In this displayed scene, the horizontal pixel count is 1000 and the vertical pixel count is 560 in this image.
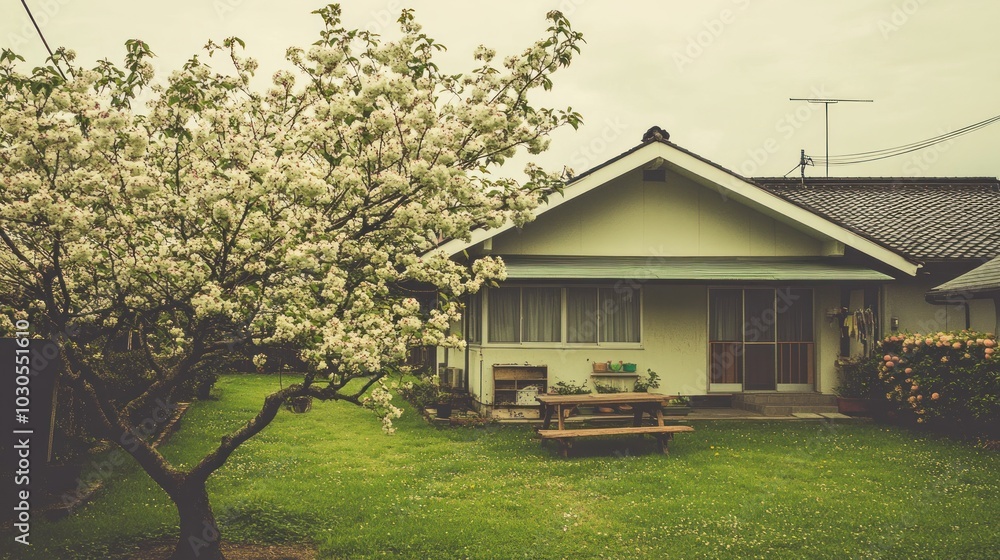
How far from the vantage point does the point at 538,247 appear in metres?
14.9

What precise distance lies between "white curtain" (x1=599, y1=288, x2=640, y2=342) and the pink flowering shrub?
4.45 meters

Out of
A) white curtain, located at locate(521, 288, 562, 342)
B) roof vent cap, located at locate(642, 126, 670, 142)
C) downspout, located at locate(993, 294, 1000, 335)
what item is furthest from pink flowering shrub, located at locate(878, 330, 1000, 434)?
white curtain, located at locate(521, 288, 562, 342)

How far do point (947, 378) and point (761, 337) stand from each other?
395 centimetres

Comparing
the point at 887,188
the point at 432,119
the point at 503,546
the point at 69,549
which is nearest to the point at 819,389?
the point at 887,188

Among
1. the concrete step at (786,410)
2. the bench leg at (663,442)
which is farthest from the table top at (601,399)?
the concrete step at (786,410)

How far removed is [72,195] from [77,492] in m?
4.45

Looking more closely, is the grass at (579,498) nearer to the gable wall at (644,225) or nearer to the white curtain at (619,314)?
the white curtain at (619,314)

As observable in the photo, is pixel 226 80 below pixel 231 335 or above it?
above

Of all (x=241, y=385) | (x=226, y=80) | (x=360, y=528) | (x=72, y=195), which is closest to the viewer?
(x=72, y=195)

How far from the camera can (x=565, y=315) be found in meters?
14.7

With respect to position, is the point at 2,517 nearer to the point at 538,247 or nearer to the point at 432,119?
the point at 432,119

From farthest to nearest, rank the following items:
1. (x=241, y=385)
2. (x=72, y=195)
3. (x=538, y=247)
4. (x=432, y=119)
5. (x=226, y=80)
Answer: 1. (x=241, y=385)
2. (x=538, y=247)
3. (x=226, y=80)
4. (x=432, y=119)
5. (x=72, y=195)

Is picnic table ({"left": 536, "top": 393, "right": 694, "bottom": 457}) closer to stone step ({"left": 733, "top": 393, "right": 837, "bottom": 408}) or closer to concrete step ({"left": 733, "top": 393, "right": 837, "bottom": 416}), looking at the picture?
concrete step ({"left": 733, "top": 393, "right": 837, "bottom": 416})

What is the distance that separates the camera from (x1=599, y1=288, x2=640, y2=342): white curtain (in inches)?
587
